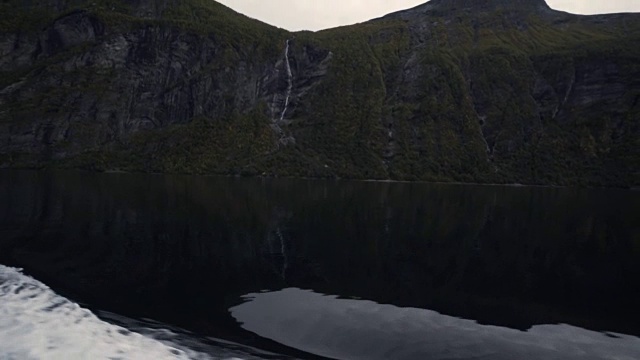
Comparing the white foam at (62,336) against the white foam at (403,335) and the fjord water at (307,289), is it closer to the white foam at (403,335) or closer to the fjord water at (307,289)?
the fjord water at (307,289)

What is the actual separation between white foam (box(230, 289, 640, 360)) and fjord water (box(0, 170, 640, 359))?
0.09 metres

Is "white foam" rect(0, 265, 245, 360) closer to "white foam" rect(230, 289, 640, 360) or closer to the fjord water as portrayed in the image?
the fjord water

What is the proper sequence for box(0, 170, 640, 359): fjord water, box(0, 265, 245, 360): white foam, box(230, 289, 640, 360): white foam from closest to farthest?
box(0, 265, 245, 360): white foam
box(230, 289, 640, 360): white foam
box(0, 170, 640, 359): fjord water

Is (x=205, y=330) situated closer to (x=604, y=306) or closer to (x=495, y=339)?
(x=495, y=339)

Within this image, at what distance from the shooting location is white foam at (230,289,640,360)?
2097cm

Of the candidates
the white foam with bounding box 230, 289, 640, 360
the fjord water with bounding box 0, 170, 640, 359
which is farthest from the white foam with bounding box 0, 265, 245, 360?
the white foam with bounding box 230, 289, 640, 360

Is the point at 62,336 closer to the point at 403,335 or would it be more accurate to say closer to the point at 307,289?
the point at 307,289

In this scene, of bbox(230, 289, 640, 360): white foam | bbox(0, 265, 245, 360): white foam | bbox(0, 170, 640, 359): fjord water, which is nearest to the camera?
bbox(0, 265, 245, 360): white foam

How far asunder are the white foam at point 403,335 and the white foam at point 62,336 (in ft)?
16.6

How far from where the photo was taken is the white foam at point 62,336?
18.7 m

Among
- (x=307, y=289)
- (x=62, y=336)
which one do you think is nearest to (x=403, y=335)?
(x=307, y=289)

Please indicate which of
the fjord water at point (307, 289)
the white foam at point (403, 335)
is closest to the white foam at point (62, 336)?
the fjord water at point (307, 289)

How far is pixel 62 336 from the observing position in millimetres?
20078

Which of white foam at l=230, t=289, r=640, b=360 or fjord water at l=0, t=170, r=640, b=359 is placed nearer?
white foam at l=230, t=289, r=640, b=360
